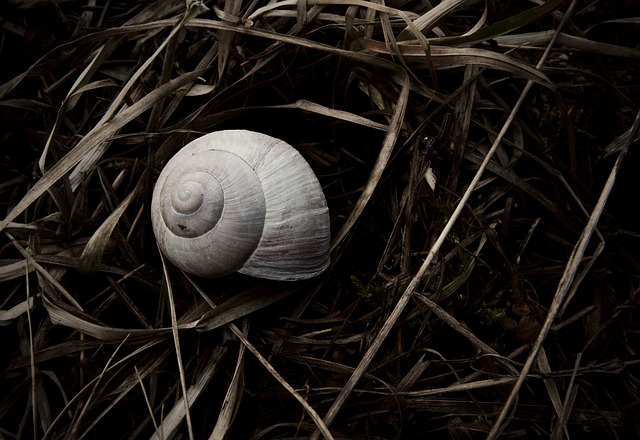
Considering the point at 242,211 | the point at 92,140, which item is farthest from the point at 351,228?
the point at 92,140

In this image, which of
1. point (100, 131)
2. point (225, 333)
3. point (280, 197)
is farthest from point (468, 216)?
point (100, 131)

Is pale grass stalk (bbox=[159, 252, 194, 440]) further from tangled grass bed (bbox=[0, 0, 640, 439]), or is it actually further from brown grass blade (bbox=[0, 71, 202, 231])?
brown grass blade (bbox=[0, 71, 202, 231])

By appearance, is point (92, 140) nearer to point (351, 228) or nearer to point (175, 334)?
point (175, 334)

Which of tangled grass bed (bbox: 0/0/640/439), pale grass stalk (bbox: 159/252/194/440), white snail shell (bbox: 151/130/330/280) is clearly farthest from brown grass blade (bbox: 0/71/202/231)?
pale grass stalk (bbox: 159/252/194/440)

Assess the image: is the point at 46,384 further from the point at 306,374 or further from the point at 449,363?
the point at 449,363

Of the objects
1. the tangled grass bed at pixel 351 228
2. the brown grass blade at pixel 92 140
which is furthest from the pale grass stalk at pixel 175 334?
the brown grass blade at pixel 92 140

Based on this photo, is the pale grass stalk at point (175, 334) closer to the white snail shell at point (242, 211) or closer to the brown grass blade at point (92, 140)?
the white snail shell at point (242, 211)
